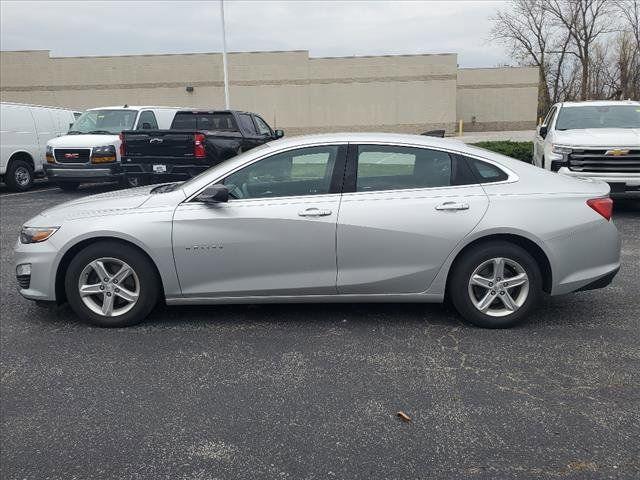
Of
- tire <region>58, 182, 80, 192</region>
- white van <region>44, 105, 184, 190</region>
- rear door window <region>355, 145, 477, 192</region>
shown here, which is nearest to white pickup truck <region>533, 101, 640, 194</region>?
rear door window <region>355, 145, 477, 192</region>

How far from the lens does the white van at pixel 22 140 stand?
14.0 meters

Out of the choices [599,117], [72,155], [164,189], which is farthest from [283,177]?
[72,155]

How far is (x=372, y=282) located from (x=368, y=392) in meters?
1.19

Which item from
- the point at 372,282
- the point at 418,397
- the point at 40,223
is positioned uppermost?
the point at 40,223

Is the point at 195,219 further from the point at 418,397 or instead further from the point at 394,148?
the point at 418,397

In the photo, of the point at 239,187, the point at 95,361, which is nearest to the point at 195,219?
the point at 239,187

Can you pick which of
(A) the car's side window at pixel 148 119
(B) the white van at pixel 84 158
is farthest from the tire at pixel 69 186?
(A) the car's side window at pixel 148 119

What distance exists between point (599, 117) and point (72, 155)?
10464mm

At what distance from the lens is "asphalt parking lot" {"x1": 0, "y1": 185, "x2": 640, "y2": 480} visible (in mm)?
2955

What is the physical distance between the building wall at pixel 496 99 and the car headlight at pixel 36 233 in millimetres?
42311

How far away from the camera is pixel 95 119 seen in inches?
561

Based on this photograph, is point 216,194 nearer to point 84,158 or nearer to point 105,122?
point 84,158

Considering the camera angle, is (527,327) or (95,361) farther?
(527,327)

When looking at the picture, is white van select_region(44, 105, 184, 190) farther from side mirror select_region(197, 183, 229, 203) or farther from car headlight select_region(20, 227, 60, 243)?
side mirror select_region(197, 183, 229, 203)
